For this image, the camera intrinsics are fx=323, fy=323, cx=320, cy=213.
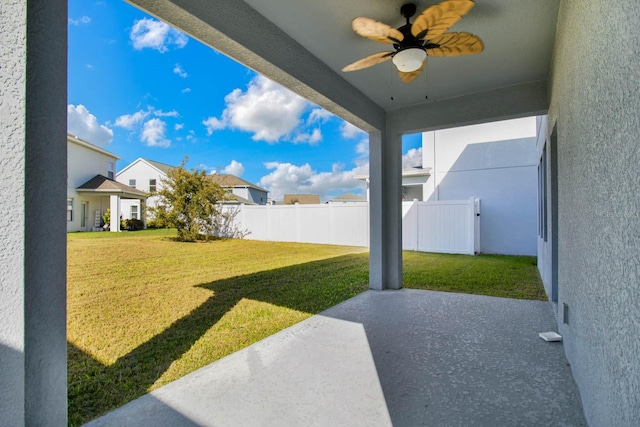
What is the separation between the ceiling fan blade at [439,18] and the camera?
7.85 feet

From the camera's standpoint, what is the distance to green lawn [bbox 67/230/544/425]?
279cm

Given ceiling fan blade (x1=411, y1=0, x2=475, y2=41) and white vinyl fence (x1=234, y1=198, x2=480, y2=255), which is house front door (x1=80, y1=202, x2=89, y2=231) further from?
ceiling fan blade (x1=411, y1=0, x2=475, y2=41)

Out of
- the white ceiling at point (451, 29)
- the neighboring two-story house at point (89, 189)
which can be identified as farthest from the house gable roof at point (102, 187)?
the white ceiling at point (451, 29)

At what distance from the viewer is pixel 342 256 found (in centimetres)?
1001

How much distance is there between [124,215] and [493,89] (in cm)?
1967

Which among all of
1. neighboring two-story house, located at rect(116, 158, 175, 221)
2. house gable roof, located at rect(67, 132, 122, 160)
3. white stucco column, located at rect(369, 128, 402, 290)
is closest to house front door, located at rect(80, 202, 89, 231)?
house gable roof, located at rect(67, 132, 122, 160)

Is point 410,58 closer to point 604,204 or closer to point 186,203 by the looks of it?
point 604,204

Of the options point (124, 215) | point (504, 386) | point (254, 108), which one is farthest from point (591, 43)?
point (254, 108)

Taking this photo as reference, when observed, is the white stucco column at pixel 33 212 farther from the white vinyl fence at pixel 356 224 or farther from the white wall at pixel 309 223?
the white wall at pixel 309 223

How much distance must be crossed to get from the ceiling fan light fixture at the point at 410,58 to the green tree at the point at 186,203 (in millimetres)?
12392

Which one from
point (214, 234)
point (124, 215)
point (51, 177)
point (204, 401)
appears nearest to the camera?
point (51, 177)

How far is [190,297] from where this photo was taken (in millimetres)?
5270

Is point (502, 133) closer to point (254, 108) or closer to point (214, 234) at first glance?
point (214, 234)

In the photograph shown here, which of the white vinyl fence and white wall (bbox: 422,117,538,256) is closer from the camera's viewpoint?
white wall (bbox: 422,117,538,256)
